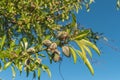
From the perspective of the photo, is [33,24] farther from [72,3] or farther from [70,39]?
[70,39]

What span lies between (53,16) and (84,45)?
466 cm

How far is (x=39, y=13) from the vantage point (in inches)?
267

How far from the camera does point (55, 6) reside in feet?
24.5

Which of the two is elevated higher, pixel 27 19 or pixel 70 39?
pixel 70 39

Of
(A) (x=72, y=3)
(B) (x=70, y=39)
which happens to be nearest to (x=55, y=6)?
(A) (x=72, y=3)

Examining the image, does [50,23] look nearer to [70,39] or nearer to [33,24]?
[33,24]

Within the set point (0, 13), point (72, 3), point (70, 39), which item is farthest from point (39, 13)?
point (70, 39)

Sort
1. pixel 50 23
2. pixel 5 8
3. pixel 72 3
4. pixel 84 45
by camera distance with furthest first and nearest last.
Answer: pixel 72 3
pixel 50 23
pixel 5 8
pixel 84 45

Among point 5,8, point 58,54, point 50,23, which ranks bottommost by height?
point 50,23

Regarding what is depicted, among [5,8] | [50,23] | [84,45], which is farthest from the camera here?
[50,23]

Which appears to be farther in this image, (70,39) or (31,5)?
(31,5)

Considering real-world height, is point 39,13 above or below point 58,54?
below

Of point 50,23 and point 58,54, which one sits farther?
Result: point 50,23

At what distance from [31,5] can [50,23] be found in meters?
0.55
